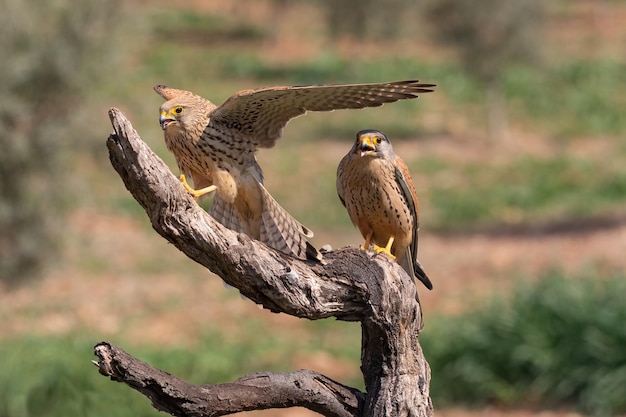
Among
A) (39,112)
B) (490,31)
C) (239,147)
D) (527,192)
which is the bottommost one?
(239,147)

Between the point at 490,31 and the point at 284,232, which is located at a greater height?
the point at 490,31

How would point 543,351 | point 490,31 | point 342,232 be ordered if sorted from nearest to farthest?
point 543,351 → point 342,232 → point 490,31

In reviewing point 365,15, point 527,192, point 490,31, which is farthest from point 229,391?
point 365,15

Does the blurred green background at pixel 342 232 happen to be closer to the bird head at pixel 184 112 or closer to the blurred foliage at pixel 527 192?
the blurred foliage at pixel 527 192

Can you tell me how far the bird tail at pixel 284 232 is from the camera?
384 centimetres

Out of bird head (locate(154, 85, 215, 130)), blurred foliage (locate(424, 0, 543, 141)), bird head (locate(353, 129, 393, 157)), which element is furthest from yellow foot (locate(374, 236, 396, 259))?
blurred foliage (locate(424, 0, 543, 141))

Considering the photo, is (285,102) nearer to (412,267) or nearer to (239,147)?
(239,147)

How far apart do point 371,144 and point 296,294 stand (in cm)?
79

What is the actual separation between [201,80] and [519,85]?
8.08 m

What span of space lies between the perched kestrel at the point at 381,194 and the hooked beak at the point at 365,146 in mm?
55

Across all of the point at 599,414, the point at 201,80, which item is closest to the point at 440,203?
the point at 599,414

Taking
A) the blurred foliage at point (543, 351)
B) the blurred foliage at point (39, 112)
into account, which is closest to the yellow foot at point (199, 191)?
the blurred foliage at point (543, 351)

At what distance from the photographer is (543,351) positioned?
8.04 metres

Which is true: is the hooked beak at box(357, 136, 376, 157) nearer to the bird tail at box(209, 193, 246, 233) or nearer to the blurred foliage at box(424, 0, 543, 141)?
the bird tail at box(209, 193, 246, 233)
